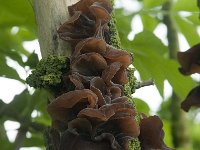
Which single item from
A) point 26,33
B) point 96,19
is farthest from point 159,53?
point 96,19

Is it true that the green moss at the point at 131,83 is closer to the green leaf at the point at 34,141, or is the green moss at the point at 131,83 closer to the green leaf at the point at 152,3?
the green leaf at the point at 34,141

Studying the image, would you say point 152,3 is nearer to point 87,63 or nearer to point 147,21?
point 147,21

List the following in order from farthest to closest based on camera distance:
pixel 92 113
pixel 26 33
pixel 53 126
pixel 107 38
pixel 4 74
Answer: pixel 26 33
pixel 4 74
pixel 107 38
pixel 53 126
pixel 92 113

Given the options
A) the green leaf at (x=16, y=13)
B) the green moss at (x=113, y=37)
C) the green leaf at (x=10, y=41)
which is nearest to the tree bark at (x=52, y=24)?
the green moss at (x=113, y=37)

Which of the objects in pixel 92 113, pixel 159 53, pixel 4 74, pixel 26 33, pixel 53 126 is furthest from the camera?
pixel 26 33

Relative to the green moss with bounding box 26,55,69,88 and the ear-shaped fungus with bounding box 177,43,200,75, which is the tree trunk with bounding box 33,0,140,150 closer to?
the green moss with bounding box 26,55,69,88

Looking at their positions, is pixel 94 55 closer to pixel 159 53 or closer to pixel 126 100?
pixel 126 100
